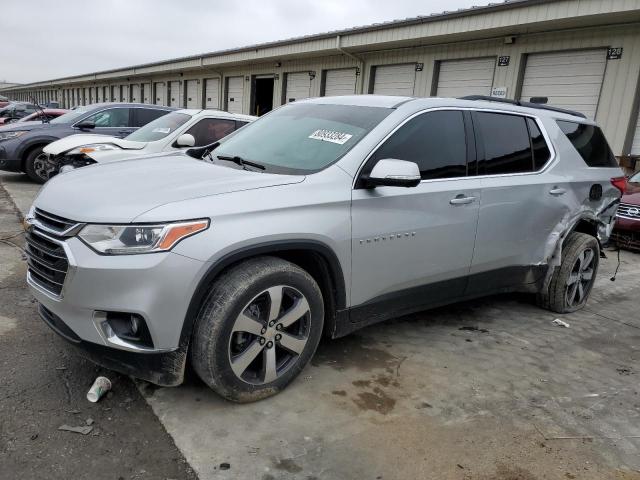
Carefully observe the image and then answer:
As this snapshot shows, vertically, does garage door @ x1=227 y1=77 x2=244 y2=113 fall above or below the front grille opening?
above

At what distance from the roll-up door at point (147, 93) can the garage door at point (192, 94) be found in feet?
19.2

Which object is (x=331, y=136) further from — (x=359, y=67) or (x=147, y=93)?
(x=147, y=93)

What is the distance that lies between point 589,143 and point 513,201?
1464 mm

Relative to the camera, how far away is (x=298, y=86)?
18.7 m

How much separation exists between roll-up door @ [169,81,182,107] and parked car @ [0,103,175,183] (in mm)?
17397

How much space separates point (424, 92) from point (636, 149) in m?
5.57

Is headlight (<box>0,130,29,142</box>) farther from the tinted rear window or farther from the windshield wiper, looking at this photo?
the tinted rear window

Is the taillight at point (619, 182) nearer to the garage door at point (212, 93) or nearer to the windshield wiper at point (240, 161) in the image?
the windshield wiper at point (240, 161)

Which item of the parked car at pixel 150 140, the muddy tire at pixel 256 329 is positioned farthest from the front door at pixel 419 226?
the parked car at pixel 150 140

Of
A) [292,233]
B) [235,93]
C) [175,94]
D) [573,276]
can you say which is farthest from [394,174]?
[175,94]

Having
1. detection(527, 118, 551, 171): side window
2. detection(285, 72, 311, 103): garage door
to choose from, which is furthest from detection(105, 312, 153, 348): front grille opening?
detection(285, 72, 311, 103): garage door

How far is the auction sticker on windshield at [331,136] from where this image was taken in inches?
129

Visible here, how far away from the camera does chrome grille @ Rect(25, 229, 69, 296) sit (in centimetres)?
255

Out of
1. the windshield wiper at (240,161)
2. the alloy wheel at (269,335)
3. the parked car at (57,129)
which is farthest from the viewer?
the parked car at (57,129)
